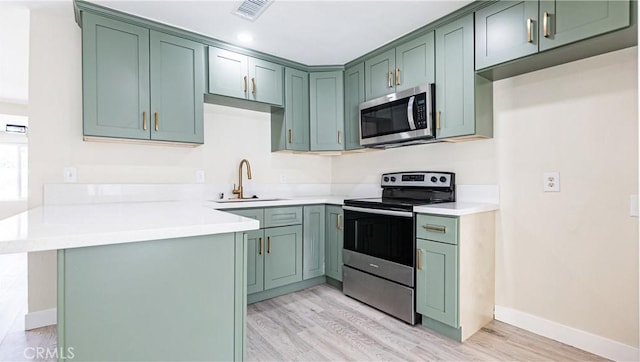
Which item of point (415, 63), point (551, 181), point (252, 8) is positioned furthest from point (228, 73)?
point (551, 181)

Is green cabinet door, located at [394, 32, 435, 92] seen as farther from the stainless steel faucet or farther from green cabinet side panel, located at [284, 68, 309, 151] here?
the stainless steel faucet

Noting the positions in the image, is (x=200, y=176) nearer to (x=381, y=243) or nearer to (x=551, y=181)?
(x=381, y=243)

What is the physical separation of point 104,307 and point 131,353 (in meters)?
0.21

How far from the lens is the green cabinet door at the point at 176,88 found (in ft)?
8.14

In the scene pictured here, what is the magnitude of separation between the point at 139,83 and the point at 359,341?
2425mm

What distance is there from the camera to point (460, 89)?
7.62 ft

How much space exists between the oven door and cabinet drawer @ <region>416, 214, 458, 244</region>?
0.22ft

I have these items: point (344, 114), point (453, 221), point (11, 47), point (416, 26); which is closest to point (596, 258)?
point (453, 221)

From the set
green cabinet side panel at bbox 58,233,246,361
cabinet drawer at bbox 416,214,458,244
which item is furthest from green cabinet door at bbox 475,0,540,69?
green cabinet side panel at bbox 58,233,246,361

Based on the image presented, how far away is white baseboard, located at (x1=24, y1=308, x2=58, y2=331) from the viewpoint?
2.29 meters

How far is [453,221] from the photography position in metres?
2.10

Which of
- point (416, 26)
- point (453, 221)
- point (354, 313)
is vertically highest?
point (416, 26)

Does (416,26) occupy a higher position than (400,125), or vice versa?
(416,26)

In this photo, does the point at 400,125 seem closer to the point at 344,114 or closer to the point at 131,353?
the point at 344,114
